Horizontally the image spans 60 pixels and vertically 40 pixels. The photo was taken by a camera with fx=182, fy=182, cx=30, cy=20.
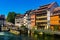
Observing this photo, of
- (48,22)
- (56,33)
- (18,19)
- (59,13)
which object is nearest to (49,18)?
(48,22)

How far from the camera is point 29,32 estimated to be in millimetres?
63375

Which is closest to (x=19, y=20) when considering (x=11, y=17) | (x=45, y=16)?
(x=11, y=17)

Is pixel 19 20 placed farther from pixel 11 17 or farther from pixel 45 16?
pixel 45 16

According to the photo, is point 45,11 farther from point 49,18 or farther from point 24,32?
point 24,32

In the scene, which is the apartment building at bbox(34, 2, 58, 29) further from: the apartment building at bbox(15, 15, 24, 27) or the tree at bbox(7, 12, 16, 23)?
the tree at bbox(7, 12, 16, 23)

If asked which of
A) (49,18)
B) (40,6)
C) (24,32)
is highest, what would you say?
(40,6)

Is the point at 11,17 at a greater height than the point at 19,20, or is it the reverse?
the point at 11,17

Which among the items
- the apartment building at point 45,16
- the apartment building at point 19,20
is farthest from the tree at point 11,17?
the apartment building at point 45,16

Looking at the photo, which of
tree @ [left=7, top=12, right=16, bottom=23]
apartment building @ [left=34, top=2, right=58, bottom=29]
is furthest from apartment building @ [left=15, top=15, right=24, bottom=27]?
apartment building @ [left=34, top=2, right=58, bottom=29]

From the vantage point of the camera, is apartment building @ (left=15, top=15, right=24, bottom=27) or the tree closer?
apartment building @ (left=15, top=15, right=24, bottom=27)

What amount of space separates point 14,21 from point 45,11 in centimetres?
4362

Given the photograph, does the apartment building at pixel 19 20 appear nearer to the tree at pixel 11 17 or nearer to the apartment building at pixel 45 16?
the tree at pixel 11 17

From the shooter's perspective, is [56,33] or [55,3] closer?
[56,33]

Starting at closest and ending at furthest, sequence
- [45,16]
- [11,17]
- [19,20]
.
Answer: [45,16] < [19,20] < [11,17]
